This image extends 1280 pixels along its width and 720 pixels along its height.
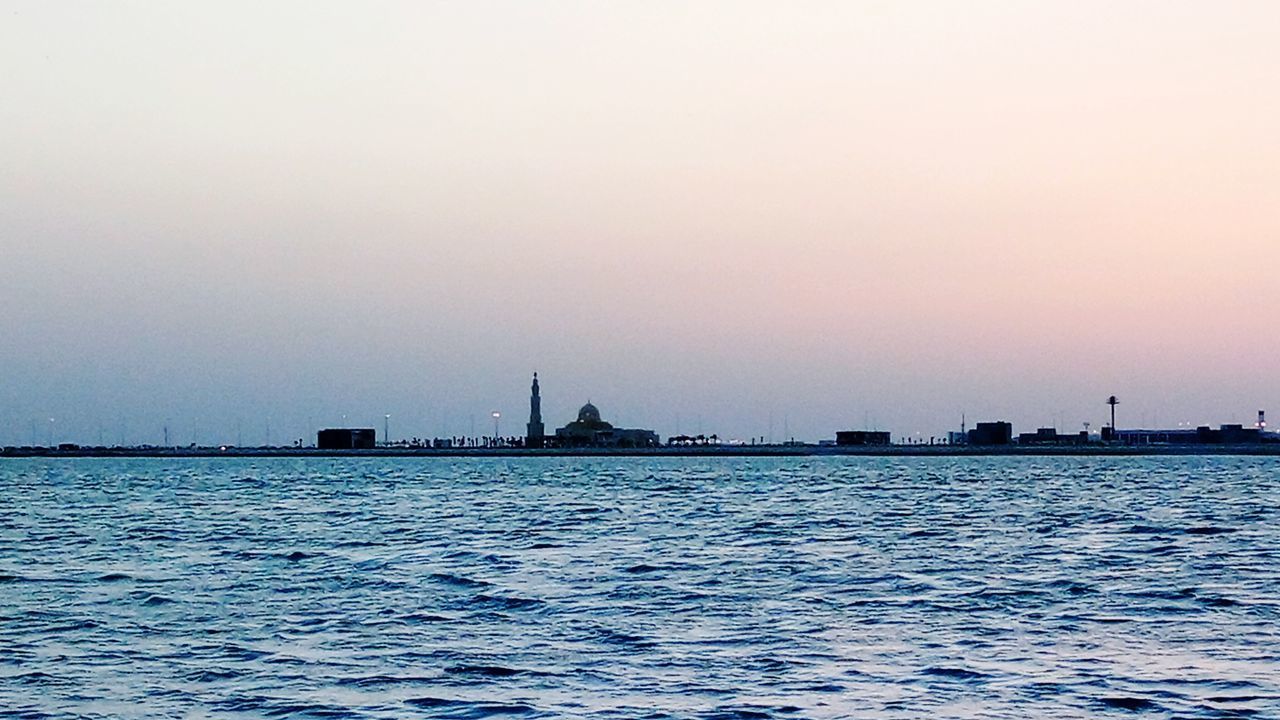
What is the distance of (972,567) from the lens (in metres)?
38.8

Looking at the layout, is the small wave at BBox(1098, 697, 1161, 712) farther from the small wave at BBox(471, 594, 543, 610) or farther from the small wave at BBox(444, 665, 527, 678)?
the small wave at BBox(471, 594, 543, 610)

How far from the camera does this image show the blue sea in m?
20.5

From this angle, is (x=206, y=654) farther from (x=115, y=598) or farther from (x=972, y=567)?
(x=972, y=567)

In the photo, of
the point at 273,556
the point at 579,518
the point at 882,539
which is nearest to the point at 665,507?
the point at 579,518

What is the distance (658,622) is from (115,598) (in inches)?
484

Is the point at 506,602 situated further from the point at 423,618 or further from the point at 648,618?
the point at 648,618

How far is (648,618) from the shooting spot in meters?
28.5

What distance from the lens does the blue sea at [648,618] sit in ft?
67.4

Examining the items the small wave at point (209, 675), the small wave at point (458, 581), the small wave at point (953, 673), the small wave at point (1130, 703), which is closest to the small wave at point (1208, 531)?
the small wave at point (458, 581)

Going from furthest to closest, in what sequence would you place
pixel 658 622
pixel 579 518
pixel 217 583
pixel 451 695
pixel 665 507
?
1. pixel 665 507
2. pixel 579 518
3. pixel 217 583
4. pixel 658 622
5. pixel 451 695

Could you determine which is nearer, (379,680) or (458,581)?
(379,680)

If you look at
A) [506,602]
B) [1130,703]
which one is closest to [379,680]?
[506,602]

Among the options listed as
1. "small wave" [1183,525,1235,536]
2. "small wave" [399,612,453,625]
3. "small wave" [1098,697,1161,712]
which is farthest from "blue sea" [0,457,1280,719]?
"small wave" [1183,525,1235,536]

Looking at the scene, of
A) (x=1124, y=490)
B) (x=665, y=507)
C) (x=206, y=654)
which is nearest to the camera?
(x=206, y=654)
